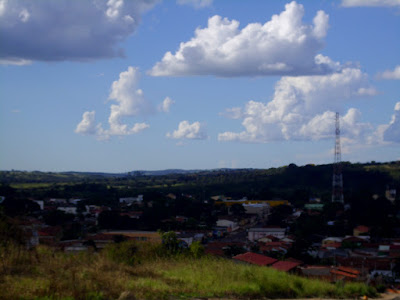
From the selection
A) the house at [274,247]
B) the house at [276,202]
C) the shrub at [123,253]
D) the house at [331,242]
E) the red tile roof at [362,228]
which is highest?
the shrub at [123,253]

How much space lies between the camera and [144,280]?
6707mm

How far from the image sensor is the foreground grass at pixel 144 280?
5.82m

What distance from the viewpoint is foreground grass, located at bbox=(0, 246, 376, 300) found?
582 centimetres

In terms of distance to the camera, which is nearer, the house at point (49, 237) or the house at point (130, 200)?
the house at point (49, 237)

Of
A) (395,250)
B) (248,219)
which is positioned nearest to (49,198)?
(248,219)

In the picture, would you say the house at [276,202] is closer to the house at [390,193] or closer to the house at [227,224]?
the house at [390,193]

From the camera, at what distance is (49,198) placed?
5741 cm

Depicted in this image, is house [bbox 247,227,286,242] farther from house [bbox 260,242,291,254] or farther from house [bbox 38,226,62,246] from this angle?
house [bbox 38,226,62,246]

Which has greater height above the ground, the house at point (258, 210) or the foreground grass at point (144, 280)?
the foreground grass at point (144, 280)

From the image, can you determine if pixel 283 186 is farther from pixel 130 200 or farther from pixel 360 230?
pixel 360 230

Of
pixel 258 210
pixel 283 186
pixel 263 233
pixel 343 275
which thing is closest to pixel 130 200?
pixel 258 210

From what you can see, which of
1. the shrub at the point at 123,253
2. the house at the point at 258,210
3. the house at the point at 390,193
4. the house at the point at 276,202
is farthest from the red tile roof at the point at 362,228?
the shrub at the point at 123,253

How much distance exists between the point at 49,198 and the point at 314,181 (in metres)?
33.6

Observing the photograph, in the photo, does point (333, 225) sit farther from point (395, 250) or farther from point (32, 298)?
point (32, 298)
